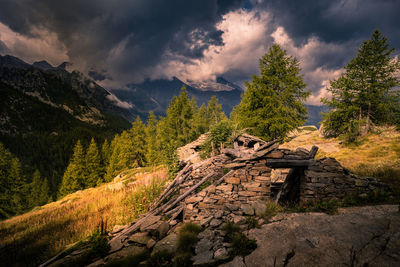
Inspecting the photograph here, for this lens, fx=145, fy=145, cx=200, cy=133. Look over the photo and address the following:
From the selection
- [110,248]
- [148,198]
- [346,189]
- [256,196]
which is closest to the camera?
[110,248]

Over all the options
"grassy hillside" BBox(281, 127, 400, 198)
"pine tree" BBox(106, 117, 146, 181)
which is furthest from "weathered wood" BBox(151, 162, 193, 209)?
"pine tree" BBox(106, 117, 146, 181)

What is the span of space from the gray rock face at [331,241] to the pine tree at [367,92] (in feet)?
52.9

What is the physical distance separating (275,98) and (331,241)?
1434cm

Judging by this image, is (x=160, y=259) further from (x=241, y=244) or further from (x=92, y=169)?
(x=92, y=169)

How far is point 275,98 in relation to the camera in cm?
1535

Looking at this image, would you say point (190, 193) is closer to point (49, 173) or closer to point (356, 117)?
point (356, 117)

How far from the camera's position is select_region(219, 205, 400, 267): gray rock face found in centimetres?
288

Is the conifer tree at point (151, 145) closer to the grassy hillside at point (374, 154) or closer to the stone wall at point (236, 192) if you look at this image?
the stone wall at point (236, 192)

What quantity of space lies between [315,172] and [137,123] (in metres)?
34.4

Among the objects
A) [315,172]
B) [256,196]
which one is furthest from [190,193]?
[315,172]

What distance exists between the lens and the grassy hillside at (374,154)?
26.8ft

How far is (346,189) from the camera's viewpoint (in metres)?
6.10

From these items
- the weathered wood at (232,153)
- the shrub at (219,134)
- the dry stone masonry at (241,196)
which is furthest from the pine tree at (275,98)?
the dry stone masonry at (241,196)

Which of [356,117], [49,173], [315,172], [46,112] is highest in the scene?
[46,112]
